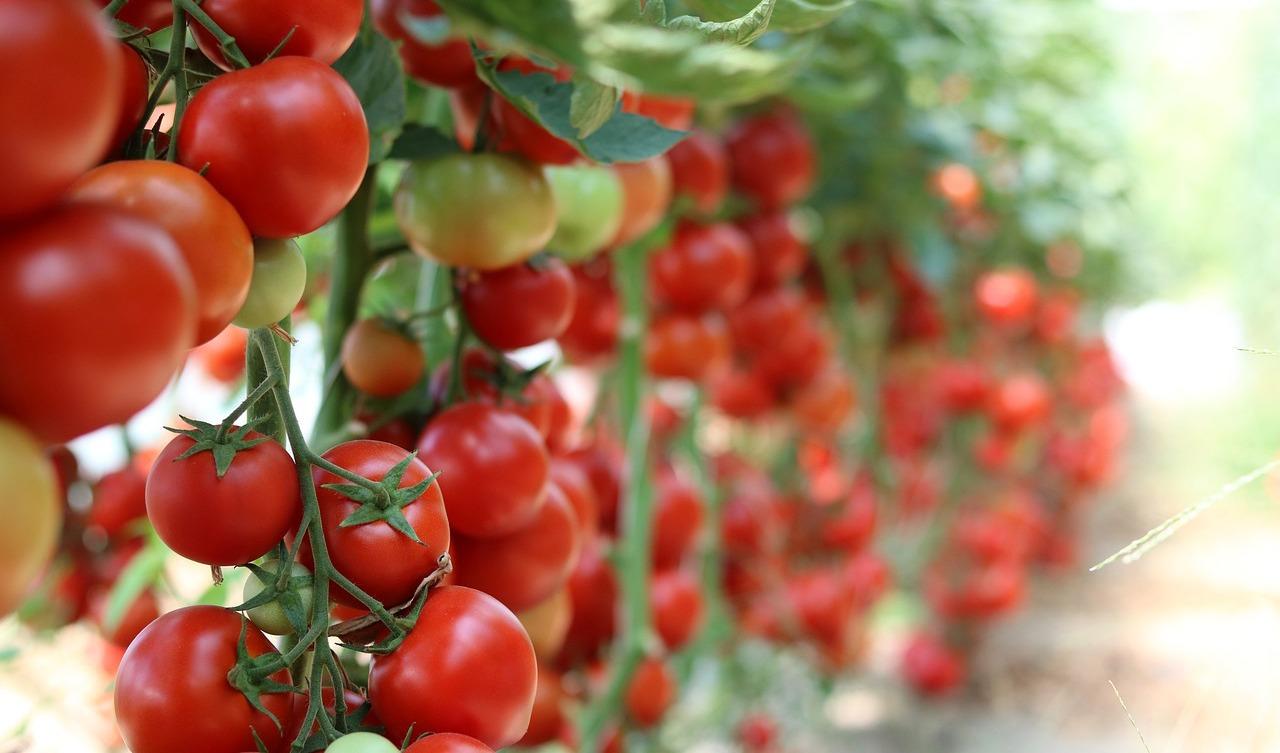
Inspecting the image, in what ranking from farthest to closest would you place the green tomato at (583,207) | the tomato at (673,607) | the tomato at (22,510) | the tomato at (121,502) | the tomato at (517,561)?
the tomato at (673,607)
the tomato at (121,502)
the green tomato at (583,207)
the tomato at (517,561)
the tomato at (22,510)

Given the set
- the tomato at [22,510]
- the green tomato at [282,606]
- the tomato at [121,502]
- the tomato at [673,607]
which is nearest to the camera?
the tomato at [22,510]

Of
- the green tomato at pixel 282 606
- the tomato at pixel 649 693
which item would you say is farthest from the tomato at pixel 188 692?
the tomato at pixel 649 693

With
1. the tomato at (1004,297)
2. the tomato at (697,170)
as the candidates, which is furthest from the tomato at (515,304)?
the tomato at (1004,297)

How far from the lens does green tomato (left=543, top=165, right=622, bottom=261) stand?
0.51m

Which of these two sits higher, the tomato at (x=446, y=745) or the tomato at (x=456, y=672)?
the tomato at (x=446, y=745)

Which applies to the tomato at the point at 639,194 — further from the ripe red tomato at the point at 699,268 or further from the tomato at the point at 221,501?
the tomato at the point at 221,501

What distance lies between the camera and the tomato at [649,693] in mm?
751

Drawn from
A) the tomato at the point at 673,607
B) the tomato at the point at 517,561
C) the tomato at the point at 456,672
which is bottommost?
the tomato at the point at 673,607

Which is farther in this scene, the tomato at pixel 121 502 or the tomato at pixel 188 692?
the tomato at pixel 121 502

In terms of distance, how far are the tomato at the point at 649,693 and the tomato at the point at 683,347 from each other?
222 millimetres

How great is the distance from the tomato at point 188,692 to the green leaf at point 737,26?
17 centimetres

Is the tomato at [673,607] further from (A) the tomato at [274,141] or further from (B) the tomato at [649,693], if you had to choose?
(A) the tomato at [274,141]

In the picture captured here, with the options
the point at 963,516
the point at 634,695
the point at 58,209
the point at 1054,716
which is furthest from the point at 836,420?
the point at 58,209

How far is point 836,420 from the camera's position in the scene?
113 centimetres
